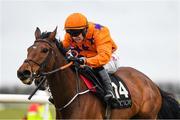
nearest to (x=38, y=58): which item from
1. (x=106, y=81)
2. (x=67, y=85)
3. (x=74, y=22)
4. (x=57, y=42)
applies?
(x=57, y=42)

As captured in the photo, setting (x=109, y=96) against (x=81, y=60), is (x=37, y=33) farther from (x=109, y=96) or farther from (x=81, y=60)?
(x=109, y=96)

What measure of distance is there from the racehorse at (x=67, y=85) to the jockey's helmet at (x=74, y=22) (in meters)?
0.26

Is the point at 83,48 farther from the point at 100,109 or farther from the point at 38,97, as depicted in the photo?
the point at 38,97

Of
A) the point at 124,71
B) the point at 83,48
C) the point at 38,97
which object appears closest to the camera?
the point at 83,48

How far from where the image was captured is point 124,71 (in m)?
8.71

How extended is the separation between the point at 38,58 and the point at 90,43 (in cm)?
115

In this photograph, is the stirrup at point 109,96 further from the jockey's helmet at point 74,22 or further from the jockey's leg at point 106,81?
the jockey's helmet at point 74,22

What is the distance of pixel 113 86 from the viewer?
800cm

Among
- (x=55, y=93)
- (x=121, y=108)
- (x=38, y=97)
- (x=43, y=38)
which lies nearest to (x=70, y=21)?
(x=43, y=38)

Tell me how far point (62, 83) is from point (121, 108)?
3.65 feet

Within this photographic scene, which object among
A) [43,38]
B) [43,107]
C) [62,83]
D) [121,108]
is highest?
[43,38]

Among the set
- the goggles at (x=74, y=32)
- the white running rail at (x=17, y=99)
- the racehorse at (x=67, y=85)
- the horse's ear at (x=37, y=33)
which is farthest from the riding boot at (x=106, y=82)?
the white running rail at (x=17, y=99)

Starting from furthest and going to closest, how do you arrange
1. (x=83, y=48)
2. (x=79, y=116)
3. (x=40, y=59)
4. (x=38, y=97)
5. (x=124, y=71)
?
(x=38, y=97) < (x=124, y=71) < (x=83, y=48) < (x=79, y=116) < (x=40, y=59)

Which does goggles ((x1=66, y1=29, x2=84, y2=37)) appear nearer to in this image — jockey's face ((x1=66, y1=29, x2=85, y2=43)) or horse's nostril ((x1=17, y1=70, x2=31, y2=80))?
jockey's face ((x1=66, y1=29, x2=85, y2=43))
